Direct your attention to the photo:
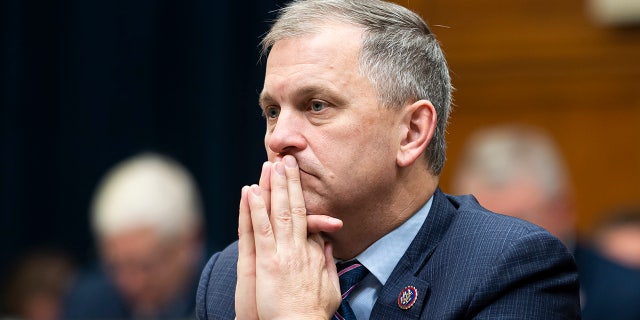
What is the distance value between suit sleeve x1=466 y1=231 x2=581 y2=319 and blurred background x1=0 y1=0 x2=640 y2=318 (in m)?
3.06

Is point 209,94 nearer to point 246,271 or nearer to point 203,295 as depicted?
point 203,295

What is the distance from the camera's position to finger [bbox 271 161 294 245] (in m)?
2.51

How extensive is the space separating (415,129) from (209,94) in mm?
3708

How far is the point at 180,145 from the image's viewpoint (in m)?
6.38

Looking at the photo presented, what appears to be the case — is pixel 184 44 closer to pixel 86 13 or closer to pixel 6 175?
pixel 86 13

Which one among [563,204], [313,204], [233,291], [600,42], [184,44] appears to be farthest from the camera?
[184,44]

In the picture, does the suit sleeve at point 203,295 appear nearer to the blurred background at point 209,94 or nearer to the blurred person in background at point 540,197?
the blurred person in background at point 540,197

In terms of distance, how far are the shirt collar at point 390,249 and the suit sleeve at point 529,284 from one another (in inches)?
10.4

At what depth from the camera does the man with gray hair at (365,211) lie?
8.04 ft

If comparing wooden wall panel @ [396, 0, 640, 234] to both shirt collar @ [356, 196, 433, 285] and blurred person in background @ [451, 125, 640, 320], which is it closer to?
blurred person in background @ [451, 125, 640, 320]

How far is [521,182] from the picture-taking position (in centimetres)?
470

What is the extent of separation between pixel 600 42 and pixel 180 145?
2423 millimetres

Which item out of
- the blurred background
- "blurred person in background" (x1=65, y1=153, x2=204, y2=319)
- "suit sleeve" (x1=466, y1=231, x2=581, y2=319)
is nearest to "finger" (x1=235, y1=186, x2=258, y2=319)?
"suit sleeve" (x1=466, y1=231, x2=581, y2=319)

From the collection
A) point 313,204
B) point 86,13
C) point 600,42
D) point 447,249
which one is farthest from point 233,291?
point 86,13
